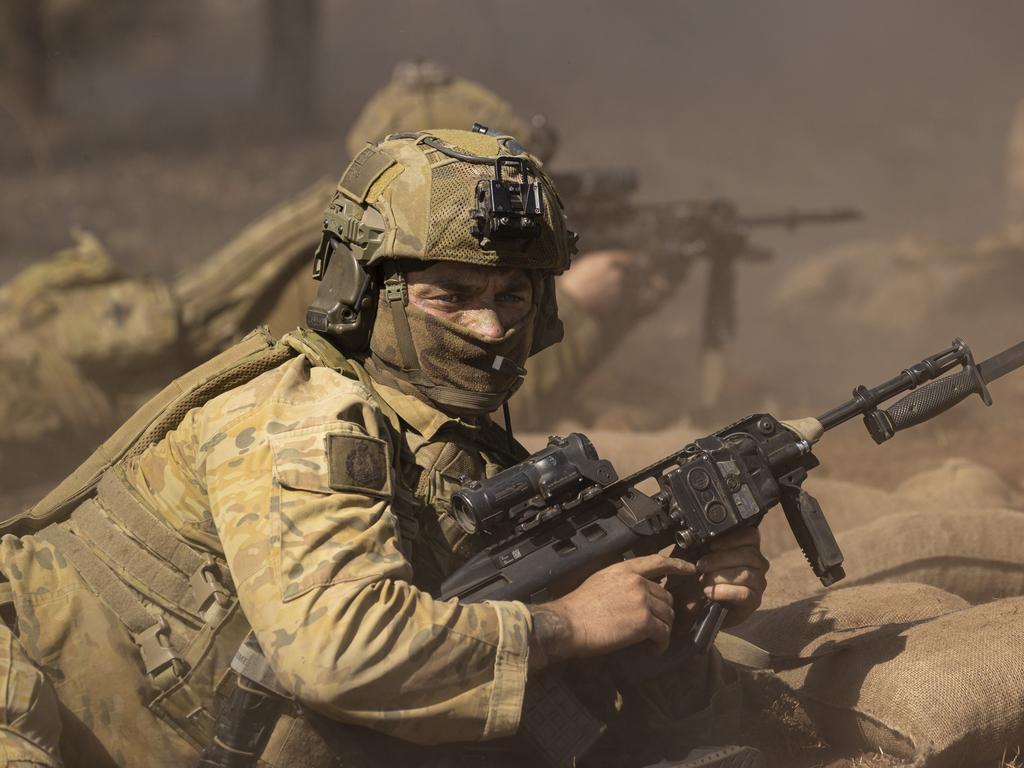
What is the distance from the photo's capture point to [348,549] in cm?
309

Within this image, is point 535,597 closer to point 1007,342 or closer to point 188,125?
point 1007,342

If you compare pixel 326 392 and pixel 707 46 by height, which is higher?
pixel 707 46

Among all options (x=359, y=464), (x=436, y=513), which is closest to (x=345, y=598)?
(x=359, y=464)

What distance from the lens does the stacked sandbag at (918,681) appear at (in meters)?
4.02

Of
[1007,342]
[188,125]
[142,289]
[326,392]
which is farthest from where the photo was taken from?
[188,125]

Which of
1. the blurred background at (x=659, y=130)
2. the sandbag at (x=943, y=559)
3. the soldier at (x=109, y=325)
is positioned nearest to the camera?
the sandbag at (x=943, y=559)

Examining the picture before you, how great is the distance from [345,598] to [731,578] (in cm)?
130

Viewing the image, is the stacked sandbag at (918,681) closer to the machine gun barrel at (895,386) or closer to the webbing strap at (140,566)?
the machine gun barrel at (895,386)

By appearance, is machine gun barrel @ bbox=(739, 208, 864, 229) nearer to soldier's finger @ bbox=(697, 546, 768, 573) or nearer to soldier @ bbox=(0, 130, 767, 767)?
soldier @ bbox=(0, 130, 767, 767)

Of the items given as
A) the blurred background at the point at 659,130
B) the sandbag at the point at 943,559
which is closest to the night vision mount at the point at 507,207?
the sandbag at the point at 943,559

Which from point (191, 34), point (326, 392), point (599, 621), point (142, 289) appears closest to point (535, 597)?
point (599, 621)

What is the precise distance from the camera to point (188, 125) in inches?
766

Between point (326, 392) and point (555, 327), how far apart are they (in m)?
1.01

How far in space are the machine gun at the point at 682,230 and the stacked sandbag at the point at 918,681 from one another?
5846mm
